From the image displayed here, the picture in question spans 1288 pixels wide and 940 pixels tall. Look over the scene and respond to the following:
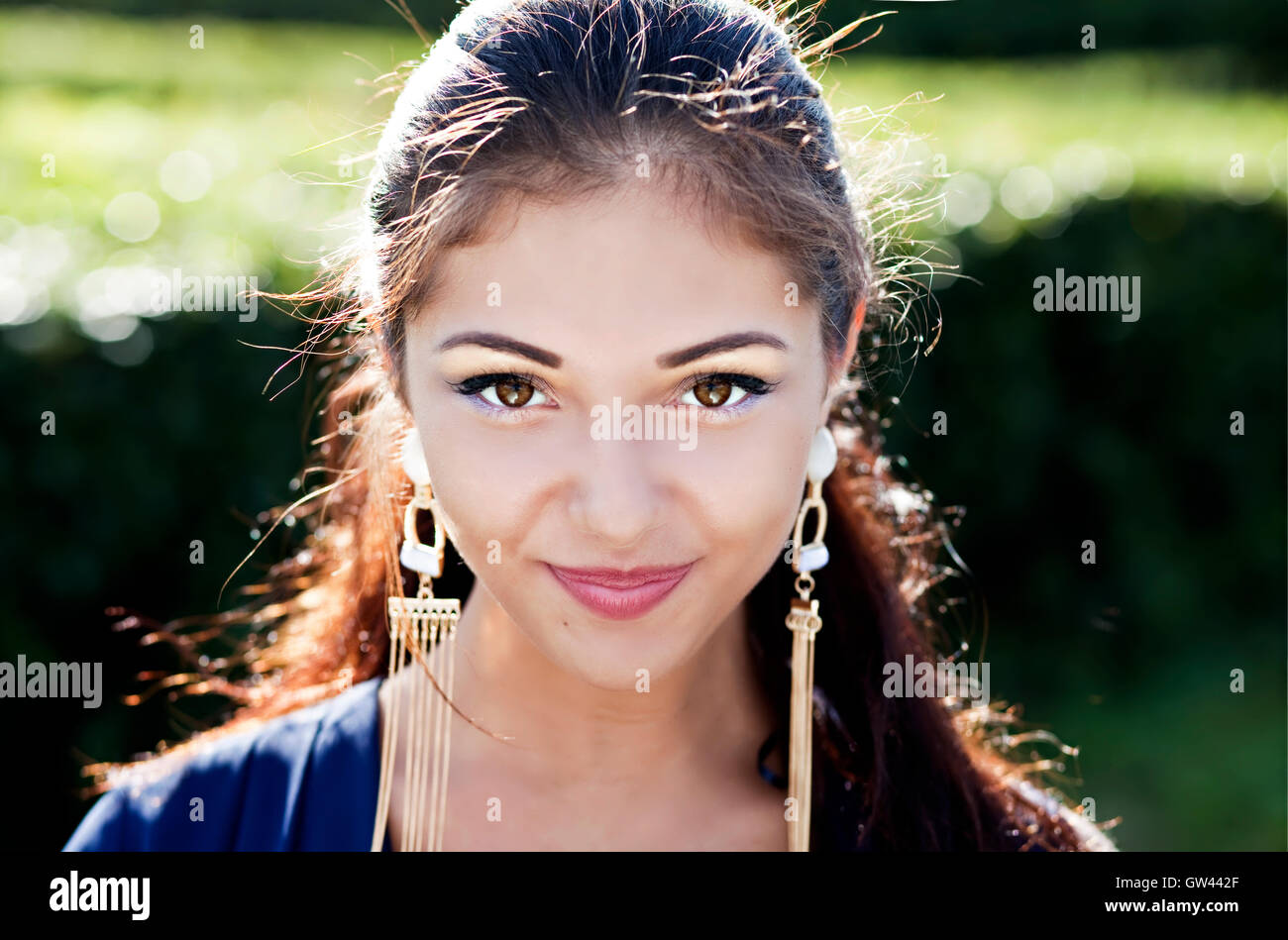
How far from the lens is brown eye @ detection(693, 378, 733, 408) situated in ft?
6.42

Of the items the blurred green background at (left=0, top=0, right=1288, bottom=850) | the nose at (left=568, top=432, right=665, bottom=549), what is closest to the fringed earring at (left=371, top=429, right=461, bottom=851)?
the nose at (left=568, top=432, right=665, bottom=549)

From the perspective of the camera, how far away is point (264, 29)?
11.5 metres

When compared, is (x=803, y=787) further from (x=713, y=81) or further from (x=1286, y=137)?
(x=1286, y=137)

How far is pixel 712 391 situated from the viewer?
6.45 ft

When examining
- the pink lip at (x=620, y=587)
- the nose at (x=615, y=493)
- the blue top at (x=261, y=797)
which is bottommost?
the blue top at (x=261, y=797)

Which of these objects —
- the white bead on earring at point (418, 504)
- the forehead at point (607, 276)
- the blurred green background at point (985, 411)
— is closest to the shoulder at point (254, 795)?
the white bead on earring at point (418, 504)

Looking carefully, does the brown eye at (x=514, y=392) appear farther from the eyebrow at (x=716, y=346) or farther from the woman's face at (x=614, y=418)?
the eyebrow at (x=716, y=346)

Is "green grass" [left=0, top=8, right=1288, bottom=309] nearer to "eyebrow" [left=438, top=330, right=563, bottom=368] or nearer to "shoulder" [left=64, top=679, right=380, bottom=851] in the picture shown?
"eyebrow" [left=438, top=330, right=563, bottom=368]

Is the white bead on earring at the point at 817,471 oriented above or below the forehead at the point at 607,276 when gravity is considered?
below

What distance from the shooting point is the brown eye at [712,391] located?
196cm

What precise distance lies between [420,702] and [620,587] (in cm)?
61

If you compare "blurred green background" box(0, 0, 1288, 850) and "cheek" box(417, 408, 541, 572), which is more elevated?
"blurred green background" box(0, 0, 1288, 850)

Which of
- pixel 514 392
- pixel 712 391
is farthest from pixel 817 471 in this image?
pixel 514 392

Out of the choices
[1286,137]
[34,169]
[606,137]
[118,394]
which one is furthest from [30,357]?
[1286,137]
